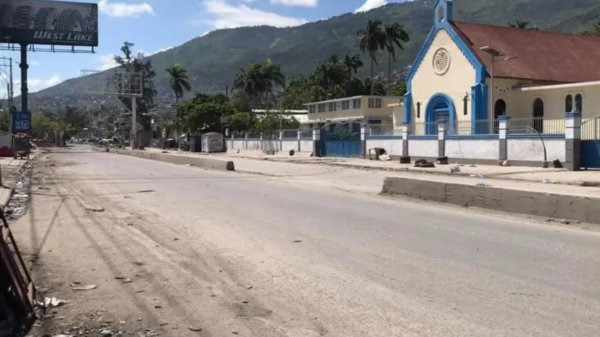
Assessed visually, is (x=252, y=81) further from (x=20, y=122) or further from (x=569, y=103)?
(x=569, y=103)

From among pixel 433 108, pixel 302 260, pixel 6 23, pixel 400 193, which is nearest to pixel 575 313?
pixel 302 260

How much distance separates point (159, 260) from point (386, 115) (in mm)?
55659

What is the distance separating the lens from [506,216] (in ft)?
39.3

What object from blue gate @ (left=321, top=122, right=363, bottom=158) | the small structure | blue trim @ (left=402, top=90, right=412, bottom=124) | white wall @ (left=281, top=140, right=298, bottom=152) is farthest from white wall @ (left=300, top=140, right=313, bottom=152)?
the small structure

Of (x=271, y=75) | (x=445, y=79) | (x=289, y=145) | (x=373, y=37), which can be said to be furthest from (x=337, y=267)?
(x=271, y=75)

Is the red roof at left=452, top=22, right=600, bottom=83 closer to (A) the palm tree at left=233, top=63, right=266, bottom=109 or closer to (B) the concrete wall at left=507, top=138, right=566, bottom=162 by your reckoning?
(B) the concrete wall at left=507, top=138, right=566, bottom=162

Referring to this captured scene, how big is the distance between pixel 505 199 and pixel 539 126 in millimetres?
19307

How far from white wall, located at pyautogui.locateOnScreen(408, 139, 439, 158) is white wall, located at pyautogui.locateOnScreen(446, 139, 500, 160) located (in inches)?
34.8

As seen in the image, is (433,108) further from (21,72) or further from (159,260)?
(21,72)

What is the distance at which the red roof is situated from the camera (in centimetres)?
4094

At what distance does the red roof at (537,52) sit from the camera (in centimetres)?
4094

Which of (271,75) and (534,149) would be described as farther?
(271,75)

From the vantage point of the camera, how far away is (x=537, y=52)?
144 feet

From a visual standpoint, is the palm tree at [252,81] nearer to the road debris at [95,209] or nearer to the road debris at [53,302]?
the road debris at [95,209]
